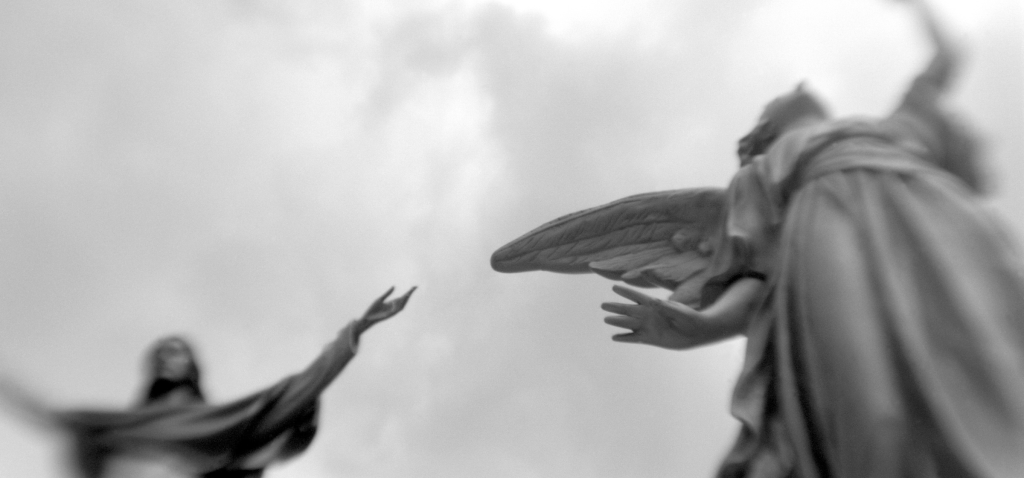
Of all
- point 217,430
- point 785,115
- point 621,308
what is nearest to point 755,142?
point 785,115

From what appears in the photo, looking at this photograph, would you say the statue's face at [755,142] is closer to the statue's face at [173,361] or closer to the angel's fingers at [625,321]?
the angel's fingers at [625,321]

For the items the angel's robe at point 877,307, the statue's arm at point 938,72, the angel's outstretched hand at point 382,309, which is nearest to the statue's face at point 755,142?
the angel's robe at point 877,307

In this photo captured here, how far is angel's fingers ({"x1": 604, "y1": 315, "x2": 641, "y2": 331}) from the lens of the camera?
681cm

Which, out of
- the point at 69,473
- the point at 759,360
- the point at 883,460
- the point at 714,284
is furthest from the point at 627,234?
the point at 69,473

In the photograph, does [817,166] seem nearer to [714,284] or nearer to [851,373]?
[714,284]

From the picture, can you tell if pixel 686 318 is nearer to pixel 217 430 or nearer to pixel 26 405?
pixel 217 430

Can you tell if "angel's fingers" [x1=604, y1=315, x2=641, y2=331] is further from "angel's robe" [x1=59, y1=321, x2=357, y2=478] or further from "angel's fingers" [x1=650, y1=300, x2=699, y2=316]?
"angel's robe" [x1=59, y1=321, x2=357, y2=478]

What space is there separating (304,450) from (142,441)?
34.1 inches

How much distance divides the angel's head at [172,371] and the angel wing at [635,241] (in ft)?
6.53

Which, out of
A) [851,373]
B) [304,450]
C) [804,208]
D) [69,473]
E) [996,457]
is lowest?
[996,457]

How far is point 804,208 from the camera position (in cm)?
662

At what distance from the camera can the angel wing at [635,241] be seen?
761 cm

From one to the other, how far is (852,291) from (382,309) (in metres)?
2.68

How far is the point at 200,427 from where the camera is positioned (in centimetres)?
694
